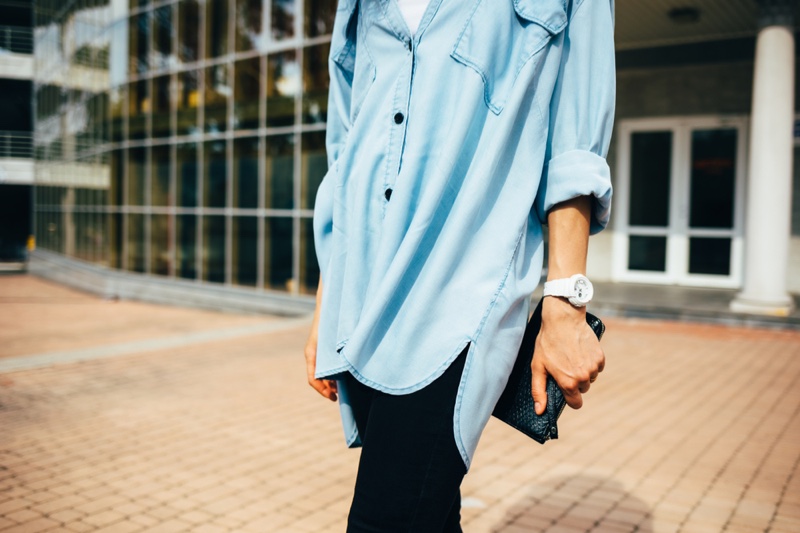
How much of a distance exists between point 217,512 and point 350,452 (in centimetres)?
111

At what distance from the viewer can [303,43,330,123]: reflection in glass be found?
39.5 feet

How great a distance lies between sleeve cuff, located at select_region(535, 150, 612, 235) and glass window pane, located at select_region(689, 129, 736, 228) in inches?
504

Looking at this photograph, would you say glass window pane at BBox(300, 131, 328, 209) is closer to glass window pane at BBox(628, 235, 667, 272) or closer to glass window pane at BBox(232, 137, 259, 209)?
glass window pane at BBox(232, 137, 259, 209)

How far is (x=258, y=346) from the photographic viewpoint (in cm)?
855

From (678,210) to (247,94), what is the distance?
27.7 feet

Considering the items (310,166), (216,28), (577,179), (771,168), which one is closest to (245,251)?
(310,166)

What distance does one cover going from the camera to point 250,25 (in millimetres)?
13484

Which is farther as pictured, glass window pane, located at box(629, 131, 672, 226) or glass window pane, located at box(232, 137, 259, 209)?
glass window pane, located at box(629, 131, 672, 226)

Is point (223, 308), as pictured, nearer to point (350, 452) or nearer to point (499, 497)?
point (350, 452)

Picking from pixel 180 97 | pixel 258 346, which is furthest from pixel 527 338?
pixel 180 97

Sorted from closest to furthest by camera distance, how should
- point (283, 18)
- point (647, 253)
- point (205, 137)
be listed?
1. point (283, 18)
2. point (647, 253)
3. point (205, 137)

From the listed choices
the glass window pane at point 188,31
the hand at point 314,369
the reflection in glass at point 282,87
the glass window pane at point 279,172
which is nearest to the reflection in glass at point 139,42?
the glass window pane at point 188,31

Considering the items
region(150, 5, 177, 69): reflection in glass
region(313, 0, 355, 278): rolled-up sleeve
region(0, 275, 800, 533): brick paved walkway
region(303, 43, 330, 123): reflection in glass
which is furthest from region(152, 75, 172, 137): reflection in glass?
region(313, 0, 355, 278): rolled-up sleeve

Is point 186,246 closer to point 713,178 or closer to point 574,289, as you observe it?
point 713,178
